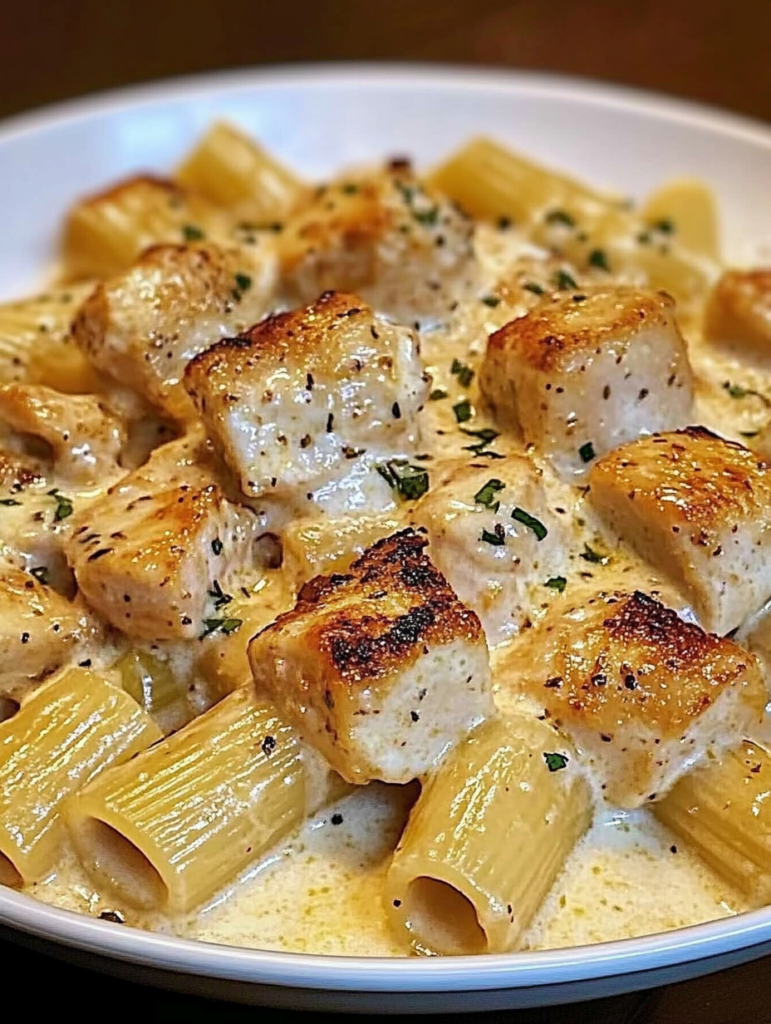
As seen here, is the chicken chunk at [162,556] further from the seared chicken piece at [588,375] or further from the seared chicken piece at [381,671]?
the seared chicken piece at [588,375]

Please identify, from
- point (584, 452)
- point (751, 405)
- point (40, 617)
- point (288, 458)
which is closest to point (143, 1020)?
point (40, 617)

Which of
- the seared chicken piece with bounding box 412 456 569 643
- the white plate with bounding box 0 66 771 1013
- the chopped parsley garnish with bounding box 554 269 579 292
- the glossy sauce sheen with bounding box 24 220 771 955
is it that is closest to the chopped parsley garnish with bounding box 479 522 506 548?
the seared chicken piece with bounding box 412 456 569 643

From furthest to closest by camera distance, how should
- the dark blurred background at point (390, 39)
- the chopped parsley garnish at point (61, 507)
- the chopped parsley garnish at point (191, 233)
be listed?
the dark blurred background at point (390, 39)
the chopped parsley garnish at point (191, 233)
the chopped parsley garnish at point (61, 507)

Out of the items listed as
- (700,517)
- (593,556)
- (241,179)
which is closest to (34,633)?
(593,556)

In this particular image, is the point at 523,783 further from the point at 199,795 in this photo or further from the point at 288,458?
the point at 288,458

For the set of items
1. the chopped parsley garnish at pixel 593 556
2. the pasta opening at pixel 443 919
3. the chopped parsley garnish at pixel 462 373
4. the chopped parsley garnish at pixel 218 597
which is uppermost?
the chopped parsley garnish at pixel 462 373

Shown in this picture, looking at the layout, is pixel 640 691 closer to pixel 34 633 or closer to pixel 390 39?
pixel 34 633

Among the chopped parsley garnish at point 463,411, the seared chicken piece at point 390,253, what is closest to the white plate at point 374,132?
the seared chicken piece at point 390,253

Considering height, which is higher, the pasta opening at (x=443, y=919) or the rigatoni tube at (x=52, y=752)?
the rigatoni tube at (x=52, y=752)
